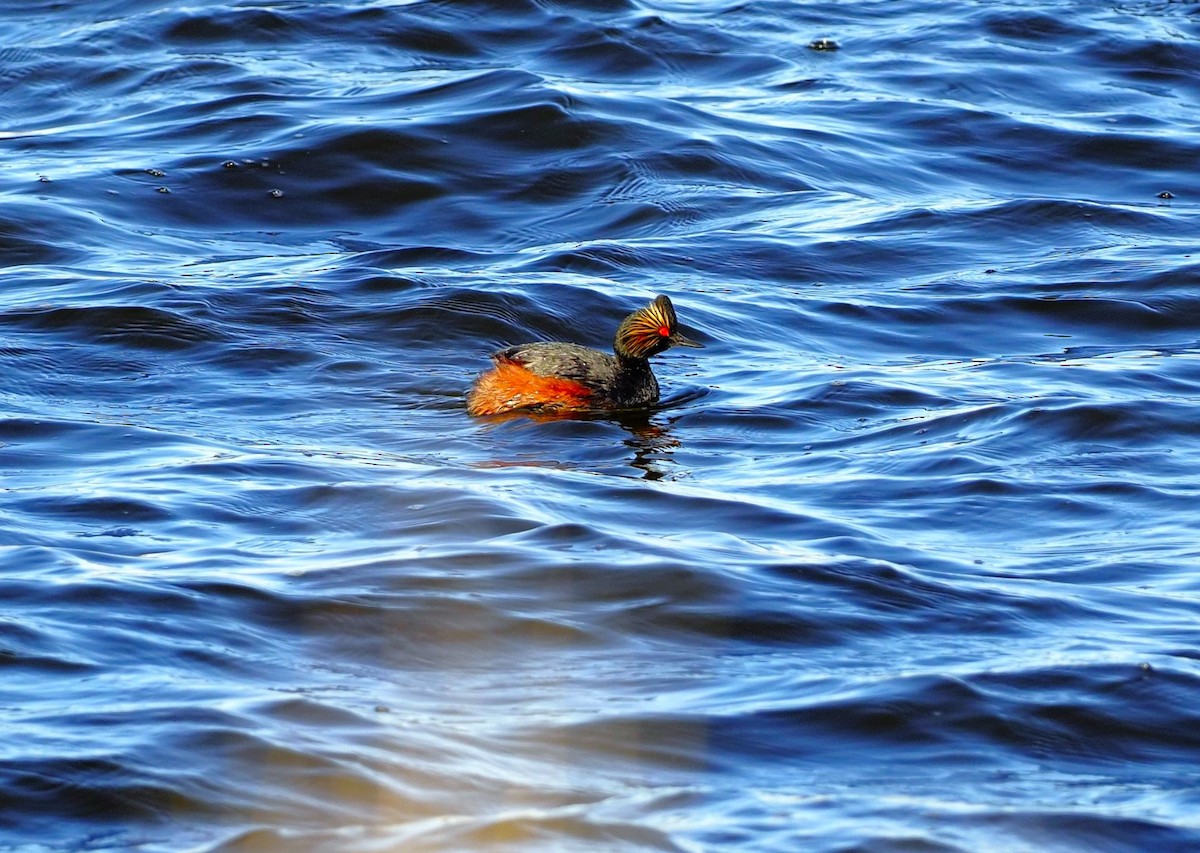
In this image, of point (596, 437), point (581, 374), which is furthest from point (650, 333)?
point (596, 437)

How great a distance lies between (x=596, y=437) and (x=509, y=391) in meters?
0.54

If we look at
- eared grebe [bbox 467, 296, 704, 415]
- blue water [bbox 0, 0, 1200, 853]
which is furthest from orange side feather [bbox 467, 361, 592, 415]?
blue water [bbox 0, 0, 1200, 853]

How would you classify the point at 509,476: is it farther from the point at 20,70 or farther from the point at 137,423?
the point at 20,70

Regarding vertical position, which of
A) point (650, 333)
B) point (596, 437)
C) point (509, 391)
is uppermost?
point (650, 333)

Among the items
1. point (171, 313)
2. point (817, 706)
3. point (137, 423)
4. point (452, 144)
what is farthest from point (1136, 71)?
point (817, 706)

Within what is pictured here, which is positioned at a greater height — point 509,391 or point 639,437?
point 509,391

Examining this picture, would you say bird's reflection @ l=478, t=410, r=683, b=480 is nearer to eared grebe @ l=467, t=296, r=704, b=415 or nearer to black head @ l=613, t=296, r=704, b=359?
eared grebe @ l=467, t=296, r=704, b=415

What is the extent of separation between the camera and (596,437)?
974 cm

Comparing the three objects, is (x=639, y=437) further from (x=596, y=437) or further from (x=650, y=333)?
(x=650, y=333)

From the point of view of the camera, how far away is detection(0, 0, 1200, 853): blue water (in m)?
5.31

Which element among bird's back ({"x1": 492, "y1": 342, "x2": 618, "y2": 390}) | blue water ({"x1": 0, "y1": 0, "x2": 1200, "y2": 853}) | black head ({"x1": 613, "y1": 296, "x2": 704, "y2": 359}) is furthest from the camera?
black head ({"x1": 613, "y1": 296, "x2": 704, "y2": 359})

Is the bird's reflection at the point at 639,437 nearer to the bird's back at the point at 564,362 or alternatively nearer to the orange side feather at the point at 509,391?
the orange side feather at the point at 509,391

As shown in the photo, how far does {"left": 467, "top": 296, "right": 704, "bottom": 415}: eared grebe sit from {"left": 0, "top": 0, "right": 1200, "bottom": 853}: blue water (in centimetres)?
16

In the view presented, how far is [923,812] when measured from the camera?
508 centimetres
